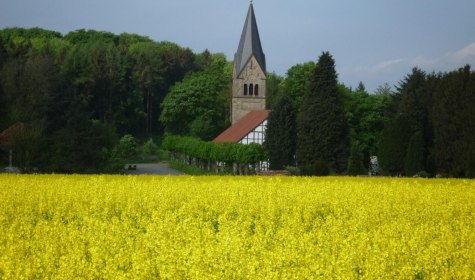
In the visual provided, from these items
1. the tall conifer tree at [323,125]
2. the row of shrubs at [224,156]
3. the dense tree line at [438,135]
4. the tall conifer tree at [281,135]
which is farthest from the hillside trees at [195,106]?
the dense tree line at [438,135]

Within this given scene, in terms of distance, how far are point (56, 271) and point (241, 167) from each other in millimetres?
49833

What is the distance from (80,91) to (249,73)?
1108 inches

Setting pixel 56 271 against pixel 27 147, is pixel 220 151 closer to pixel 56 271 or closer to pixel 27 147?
pixel 27 147

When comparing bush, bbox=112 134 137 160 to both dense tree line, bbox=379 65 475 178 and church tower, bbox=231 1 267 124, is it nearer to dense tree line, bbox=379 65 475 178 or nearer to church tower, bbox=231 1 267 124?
church tower, bbox=231 1 267 124

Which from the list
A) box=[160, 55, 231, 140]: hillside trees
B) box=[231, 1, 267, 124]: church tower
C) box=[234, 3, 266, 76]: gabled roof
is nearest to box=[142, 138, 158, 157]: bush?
box=[160, 55, 231, 140]: hillside trees

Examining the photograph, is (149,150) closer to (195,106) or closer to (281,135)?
(195,106)

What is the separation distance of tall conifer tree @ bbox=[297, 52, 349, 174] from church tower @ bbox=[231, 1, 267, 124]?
18.2 m

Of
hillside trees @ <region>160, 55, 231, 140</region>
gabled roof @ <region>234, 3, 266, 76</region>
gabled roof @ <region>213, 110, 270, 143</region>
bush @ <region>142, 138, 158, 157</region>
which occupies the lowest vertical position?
bush @ <region>142, 138, 158, 157</region>

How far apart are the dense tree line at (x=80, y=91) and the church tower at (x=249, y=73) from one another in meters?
14.9

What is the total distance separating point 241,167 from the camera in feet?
197

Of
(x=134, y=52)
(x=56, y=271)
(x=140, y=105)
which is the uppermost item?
(x=134, y=52)

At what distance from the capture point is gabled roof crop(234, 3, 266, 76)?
77.6 meters

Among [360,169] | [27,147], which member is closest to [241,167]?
[360,169]

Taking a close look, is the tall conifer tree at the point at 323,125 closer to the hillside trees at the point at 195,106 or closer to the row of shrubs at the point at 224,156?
Result: the row of shrubs at the point at 224,156
